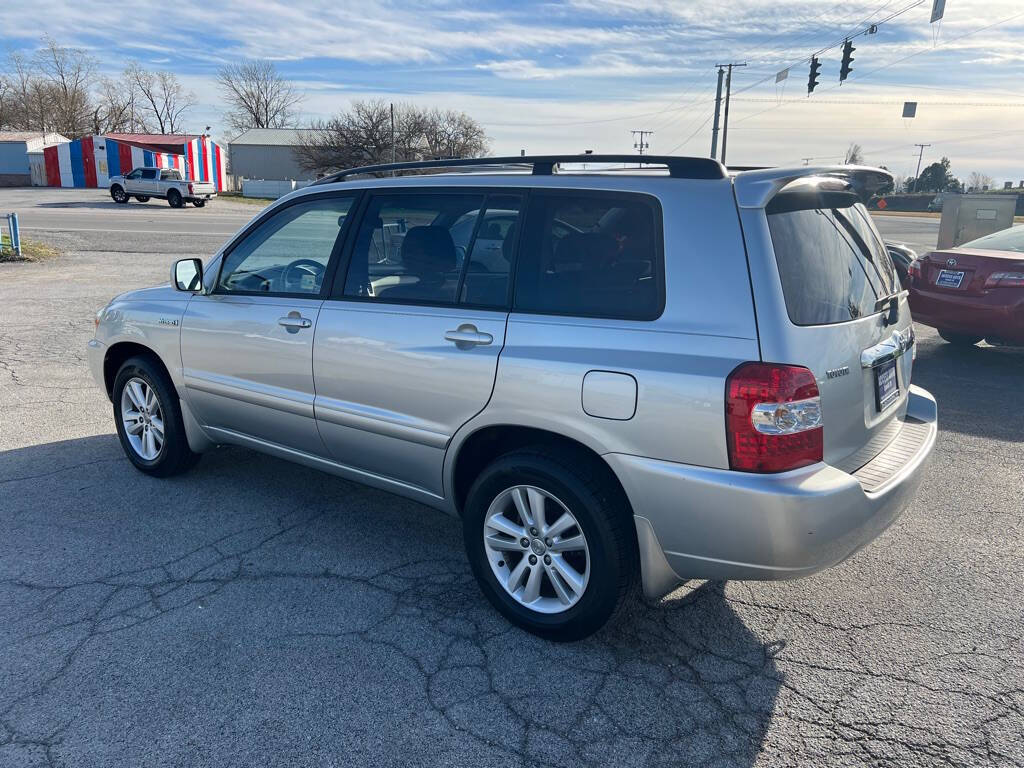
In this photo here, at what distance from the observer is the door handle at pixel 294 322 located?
3.90 metres

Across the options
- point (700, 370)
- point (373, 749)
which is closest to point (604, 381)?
point (700, 370)

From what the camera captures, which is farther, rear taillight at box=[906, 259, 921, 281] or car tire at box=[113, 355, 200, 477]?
rear taillight at box=[906, 259, 921, 281]

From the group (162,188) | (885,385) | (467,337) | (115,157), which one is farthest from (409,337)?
(115,157)

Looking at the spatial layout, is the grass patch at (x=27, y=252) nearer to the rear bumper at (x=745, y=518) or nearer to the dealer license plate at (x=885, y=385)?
the rear bumper at (x=745, y=518)

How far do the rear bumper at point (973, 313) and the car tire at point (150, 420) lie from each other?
279 inches

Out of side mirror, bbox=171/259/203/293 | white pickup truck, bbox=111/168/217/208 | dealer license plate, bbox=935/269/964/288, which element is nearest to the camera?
side mirror, bbox=171/259/203/293

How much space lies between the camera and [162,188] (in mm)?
38250

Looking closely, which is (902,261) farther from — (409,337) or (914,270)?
(409,337)

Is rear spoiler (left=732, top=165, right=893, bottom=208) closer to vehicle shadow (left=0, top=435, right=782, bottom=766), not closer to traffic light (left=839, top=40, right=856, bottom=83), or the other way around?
vehicle shadow (left=0, top=435, right=782, bottom=766)

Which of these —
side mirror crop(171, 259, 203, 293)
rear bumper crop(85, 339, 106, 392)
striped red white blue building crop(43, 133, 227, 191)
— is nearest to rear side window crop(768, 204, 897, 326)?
side mirror crop(171, 259, 203, 293)

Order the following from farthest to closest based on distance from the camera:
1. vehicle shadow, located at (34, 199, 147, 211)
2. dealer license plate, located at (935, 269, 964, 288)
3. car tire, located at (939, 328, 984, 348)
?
1. vehicle shadow, located at (34, 199, 147, 211)
2. car tire, located at (939, 328, 984, 348)
3. dealer license plate, located at (935, 269, 964, 288)

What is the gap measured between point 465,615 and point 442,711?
65cm

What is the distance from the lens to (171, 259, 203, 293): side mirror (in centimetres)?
452

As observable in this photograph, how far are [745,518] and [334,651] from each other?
1680mm
